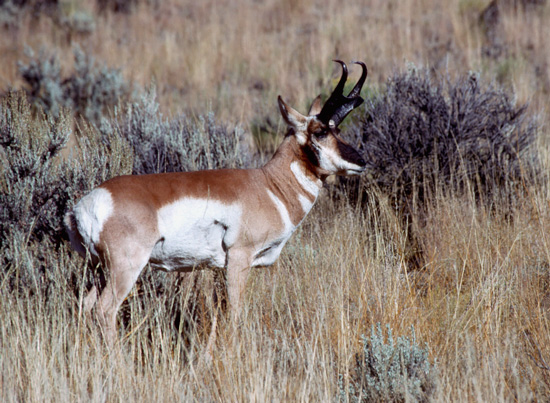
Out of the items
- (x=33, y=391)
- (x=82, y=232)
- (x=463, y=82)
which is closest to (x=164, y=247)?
(x=82, y=232)

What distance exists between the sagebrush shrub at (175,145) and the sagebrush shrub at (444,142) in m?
1.42

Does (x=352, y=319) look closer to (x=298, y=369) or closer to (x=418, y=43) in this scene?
(x=298, y=369)

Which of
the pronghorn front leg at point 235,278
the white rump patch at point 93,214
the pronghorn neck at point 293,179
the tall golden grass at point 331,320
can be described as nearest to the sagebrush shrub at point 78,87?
the tall golden grass at point 331,320

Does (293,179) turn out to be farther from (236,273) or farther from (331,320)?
(331,320)

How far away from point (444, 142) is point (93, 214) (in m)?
3.99

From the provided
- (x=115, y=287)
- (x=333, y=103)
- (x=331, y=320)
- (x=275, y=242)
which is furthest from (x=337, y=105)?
(x=115, y=287)

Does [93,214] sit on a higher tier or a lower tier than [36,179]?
lower

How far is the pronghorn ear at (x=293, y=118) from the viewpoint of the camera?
163 inches

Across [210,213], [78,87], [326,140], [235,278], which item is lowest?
[235,278]

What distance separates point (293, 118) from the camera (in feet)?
13.6

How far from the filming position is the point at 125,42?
14.4 meters

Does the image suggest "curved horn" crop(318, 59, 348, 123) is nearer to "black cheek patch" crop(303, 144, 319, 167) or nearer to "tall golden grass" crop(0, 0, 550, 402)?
"black cheek patch" crop(303, 144, 319, 167)

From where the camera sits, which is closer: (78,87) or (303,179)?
(303,179)

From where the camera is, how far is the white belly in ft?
12.1
